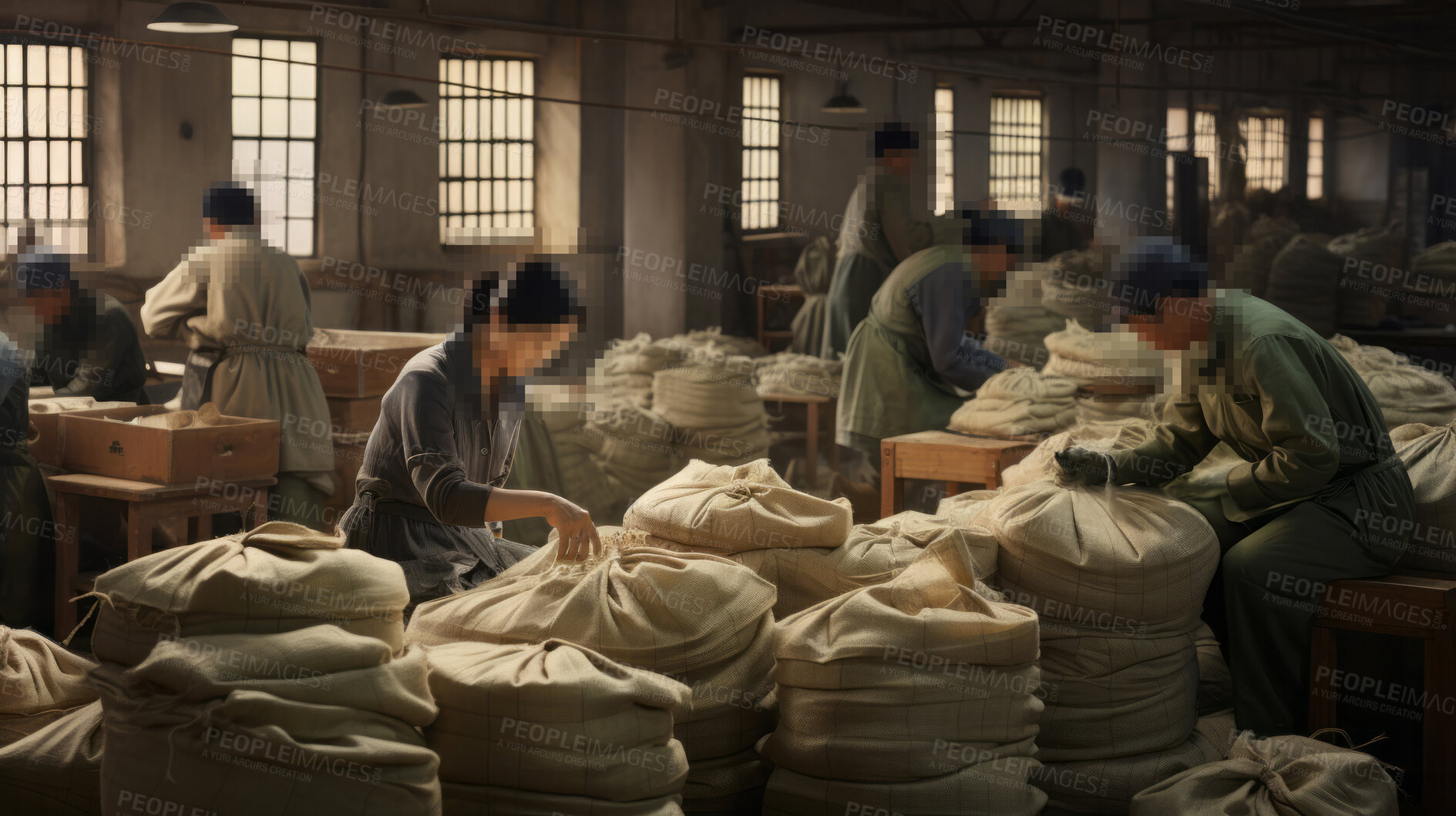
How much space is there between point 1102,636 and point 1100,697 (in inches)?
5.7

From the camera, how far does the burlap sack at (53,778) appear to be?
2469 mm

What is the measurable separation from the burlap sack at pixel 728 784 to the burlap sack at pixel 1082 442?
4.22 ft

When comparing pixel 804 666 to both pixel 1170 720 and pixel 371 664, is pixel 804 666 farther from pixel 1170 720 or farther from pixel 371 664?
pixel 1170 720

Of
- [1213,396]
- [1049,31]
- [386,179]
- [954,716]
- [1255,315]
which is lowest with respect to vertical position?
[954,716]

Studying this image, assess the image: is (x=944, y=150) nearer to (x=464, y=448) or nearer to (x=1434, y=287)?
(x=1434, y=287)

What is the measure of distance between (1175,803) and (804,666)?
940 mm

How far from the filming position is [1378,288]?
35.3 feet

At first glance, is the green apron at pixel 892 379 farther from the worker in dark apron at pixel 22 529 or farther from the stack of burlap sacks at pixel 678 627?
the worker in dark apron at pixel 22 529

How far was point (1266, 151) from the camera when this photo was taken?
1691 centimetres

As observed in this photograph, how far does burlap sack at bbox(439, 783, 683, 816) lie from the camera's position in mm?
2295

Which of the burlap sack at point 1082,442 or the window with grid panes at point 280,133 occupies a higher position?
the window with grid panes at point 280,133

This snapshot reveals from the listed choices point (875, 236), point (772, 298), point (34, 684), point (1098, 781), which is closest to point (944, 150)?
point (772, 298)

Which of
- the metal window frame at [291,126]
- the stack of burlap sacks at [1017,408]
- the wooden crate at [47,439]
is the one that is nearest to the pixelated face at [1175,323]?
the stack of burlap sacks at [1017,408]

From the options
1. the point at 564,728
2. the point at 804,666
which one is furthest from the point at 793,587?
the point at 564,728
